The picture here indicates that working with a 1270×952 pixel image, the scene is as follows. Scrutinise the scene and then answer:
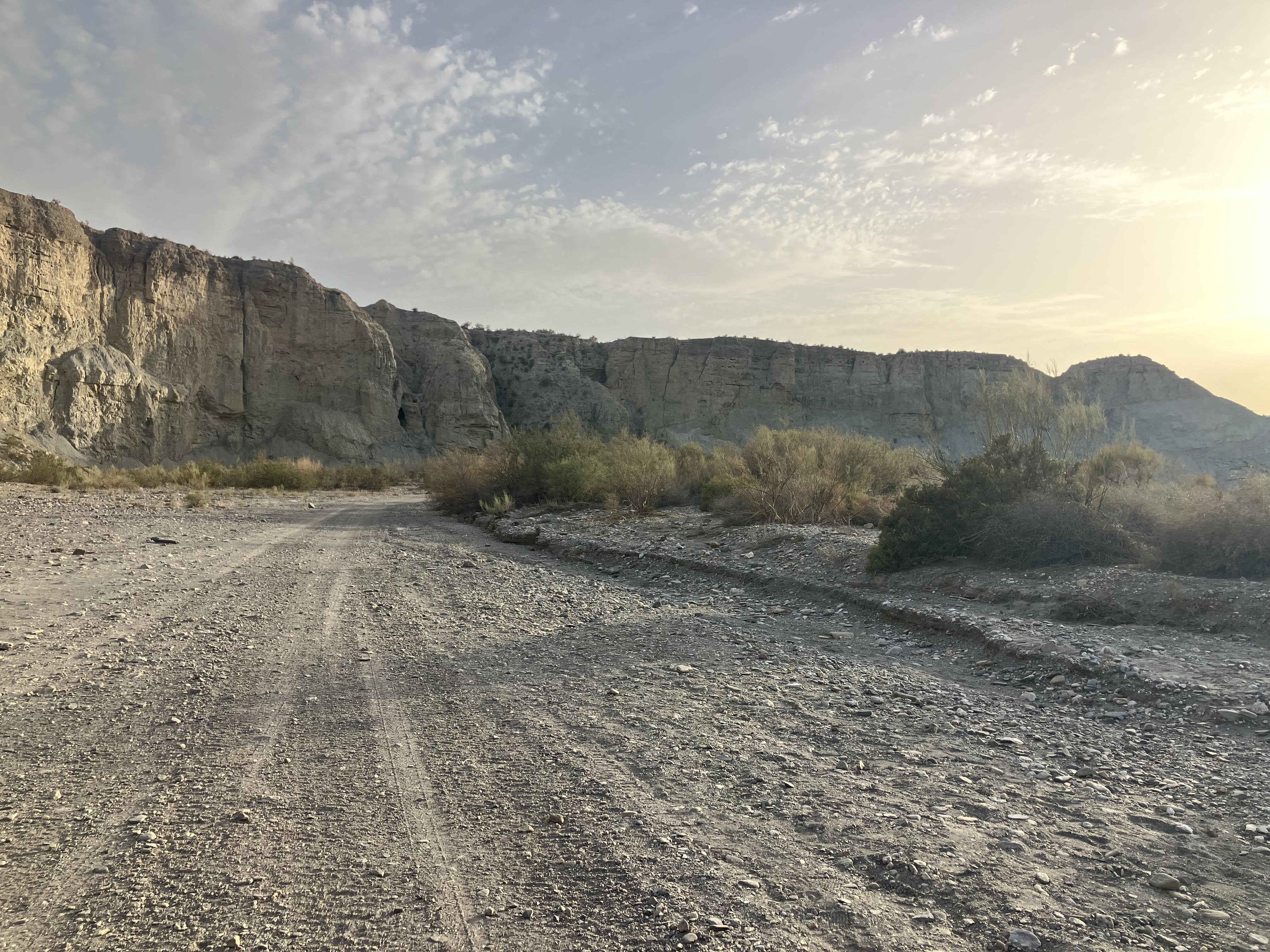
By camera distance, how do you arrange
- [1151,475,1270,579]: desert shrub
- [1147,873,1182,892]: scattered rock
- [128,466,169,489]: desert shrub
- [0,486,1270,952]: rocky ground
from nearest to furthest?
1. [0,486,1270,952]: rocky ground
2. [1147,873,1182,892]: scattered rock
3. [1151,475,1270,579]: desert shrub
4. [128,466,169,489]: desert shrub

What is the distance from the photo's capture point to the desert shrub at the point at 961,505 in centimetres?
998

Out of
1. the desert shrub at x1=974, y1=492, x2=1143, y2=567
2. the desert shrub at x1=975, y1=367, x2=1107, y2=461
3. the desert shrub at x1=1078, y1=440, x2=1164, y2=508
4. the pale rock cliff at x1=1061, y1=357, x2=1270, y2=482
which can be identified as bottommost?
the desert shrub at x1=974, y1=492, x2=1143, y2=567

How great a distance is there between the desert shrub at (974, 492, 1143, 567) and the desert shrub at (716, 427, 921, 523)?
4.71m

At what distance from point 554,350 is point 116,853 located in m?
56.2

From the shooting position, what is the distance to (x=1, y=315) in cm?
3056

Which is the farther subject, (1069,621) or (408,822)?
(1069,621)

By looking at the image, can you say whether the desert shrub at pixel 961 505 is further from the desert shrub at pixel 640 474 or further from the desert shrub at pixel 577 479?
the desert shrub at pixel 577 479

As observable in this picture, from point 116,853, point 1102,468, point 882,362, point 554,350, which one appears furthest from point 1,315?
point 882,362

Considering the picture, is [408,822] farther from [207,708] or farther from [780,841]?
[207,708]

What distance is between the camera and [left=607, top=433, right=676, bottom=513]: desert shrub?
17.8 m

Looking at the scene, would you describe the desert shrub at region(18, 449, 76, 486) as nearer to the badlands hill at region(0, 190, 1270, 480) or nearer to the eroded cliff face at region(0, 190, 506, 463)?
the badlands hill at region(0, 190, 1270, 480)

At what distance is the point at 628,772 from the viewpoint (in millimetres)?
3789

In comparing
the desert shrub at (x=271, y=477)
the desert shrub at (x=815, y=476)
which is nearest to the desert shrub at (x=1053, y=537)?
the desert shrub at (x=815, y=476)

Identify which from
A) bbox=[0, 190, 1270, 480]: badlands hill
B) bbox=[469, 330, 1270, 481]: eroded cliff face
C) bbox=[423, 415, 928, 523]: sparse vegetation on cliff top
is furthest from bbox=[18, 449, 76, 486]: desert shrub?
bbox=[469, 330, 1270, 481]: eroded cliff face
